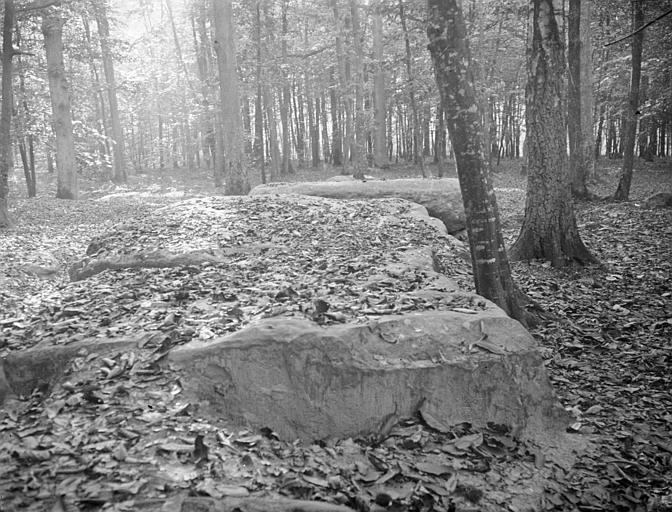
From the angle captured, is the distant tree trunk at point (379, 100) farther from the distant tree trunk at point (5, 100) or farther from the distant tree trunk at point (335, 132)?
the distant tree trunk at point (5, 100)

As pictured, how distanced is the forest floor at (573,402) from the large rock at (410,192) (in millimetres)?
2608

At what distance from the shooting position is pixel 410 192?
1132cm

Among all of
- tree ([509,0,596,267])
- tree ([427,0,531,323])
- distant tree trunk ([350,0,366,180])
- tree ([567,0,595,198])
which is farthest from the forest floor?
distant tree trunk ([350,0,366,180])

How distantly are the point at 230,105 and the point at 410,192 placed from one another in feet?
20.7

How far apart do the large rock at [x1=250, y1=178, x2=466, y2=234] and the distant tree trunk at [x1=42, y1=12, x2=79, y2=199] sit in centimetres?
865

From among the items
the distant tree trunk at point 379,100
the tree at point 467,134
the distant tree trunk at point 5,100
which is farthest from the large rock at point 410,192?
the distant tree trunk at point 379,100

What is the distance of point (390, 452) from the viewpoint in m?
3.25

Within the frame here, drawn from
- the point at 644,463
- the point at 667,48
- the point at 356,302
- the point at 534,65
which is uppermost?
the point at 667,48

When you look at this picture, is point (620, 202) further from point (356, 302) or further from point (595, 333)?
point (356, 302)

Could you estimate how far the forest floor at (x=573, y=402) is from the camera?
8.38 feet

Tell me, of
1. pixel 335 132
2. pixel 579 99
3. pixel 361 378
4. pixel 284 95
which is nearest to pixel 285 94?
pixel 284 95

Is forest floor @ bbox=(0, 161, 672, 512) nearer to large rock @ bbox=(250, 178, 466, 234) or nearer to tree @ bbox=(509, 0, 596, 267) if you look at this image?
tree @ bbox=(509, 0, 596, 267)

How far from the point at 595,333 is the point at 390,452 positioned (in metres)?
3.46

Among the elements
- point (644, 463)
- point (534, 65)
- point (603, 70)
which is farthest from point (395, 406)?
point (603, 70)
